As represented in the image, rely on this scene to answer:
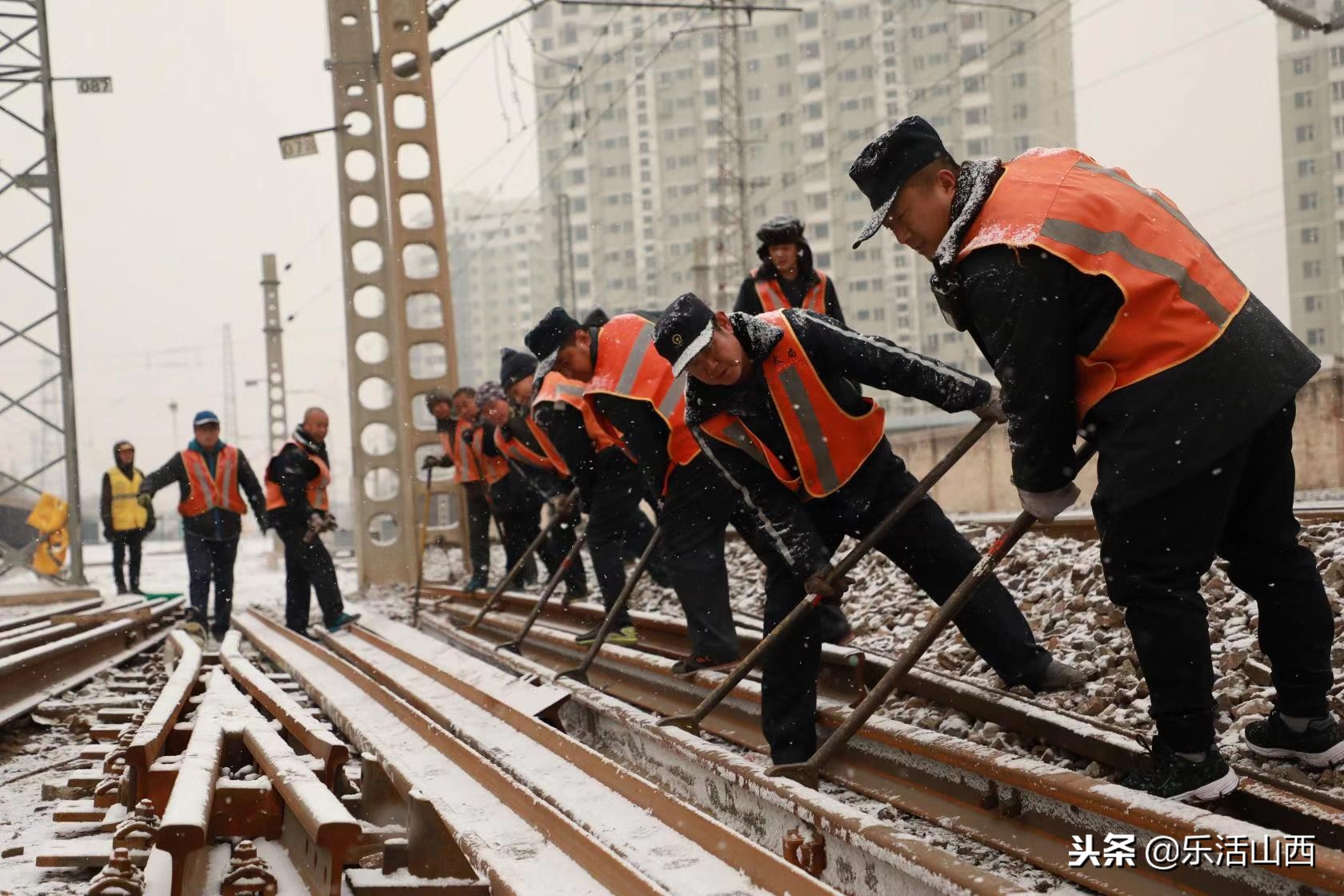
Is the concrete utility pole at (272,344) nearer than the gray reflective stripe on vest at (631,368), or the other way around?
the gray reflective stripe on vest at (631,368)

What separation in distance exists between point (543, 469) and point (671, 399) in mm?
4708

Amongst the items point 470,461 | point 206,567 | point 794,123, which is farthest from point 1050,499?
point 794,123

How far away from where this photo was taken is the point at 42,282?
14.7 meters

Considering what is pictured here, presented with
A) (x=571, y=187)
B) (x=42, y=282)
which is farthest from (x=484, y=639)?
(x=571, y=187)

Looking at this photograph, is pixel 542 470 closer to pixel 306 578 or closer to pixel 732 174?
pixel 306 578

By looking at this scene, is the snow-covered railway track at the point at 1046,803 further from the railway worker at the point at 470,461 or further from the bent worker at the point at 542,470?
the railway worker at the point at 470,461

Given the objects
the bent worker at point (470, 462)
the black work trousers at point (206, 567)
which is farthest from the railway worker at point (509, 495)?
the black work trousers at point (206, 567)

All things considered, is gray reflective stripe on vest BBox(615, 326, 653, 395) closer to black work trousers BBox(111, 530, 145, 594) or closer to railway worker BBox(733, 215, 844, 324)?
railway worker BBox(733, 215, 844, 324)

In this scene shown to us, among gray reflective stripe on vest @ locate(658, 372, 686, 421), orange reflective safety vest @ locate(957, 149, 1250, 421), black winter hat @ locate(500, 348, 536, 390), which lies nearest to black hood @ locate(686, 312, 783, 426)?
orange reflective safety vest @ locate(957, 149, 1250, 421)

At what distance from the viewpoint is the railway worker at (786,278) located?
23.4 ft

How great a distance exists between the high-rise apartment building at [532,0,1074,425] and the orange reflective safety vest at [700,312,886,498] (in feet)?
135

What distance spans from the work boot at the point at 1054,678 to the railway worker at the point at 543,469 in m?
4.66

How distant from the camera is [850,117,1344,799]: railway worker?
9.68 ft

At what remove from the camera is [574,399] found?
263 inches
